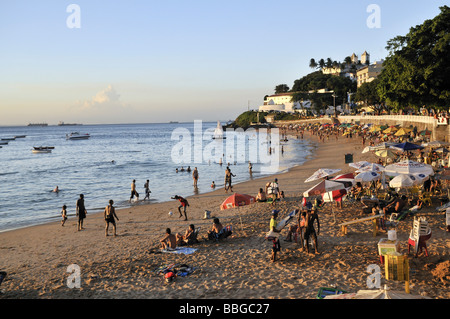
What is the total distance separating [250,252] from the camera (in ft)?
35.0

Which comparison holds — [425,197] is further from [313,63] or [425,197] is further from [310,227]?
[313,63]

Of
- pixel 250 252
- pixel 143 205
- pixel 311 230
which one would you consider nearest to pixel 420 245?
pixel 311 230

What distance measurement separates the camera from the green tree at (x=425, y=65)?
80.9 feet

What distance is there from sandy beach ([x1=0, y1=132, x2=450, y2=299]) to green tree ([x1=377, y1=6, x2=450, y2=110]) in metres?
15.5

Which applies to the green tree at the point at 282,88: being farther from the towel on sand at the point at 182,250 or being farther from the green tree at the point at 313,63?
the towel on sand at the point at 182,250

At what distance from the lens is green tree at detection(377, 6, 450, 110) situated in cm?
2467

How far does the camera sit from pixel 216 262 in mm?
10039

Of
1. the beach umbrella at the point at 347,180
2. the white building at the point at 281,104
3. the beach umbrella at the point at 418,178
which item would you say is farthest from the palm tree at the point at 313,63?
the beach umbrella at the point at 347,180

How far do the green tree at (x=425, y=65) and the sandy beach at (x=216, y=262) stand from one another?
610 inches

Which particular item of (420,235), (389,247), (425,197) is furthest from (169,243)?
(425,197)

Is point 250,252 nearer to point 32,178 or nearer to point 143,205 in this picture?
point 143,205

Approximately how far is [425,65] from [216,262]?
2379cm
